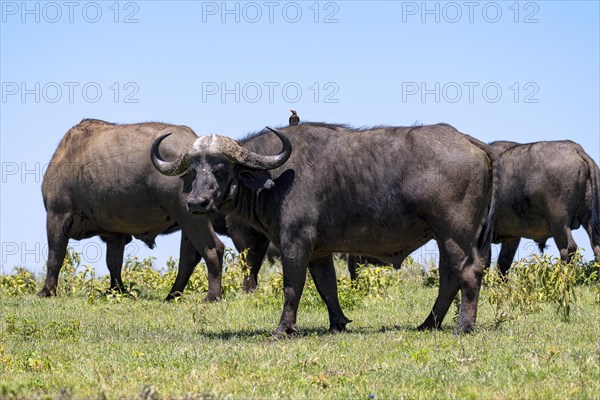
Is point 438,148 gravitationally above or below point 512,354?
above

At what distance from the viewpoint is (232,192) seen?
10562mm

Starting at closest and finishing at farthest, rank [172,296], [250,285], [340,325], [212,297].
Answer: [340,325] → [212,297] → [172,296] → [250,285]

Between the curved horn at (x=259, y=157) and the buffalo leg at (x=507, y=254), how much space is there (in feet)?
28.7

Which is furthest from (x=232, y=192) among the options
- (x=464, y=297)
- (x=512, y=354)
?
(x=512, y=354)

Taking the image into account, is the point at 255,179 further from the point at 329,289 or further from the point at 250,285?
the point at 250,285

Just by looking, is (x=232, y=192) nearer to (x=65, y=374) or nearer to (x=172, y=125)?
(x=65, y=374)

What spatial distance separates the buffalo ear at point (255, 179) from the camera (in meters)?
10.5

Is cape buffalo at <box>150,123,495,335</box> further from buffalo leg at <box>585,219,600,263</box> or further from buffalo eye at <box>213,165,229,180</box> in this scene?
buffalo leg at <box>585,219,600,263</box>

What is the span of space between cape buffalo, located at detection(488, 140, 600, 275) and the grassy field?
5.03ft

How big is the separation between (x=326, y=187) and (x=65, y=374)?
3.40m

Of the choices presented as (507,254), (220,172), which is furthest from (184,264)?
(507,254)

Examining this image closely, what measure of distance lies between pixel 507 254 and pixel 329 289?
8.13 meters

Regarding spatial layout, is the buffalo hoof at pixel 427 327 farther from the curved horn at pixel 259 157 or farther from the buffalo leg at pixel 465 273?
the curved horn at pixel 259 157

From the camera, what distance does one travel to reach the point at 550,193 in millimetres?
16172
